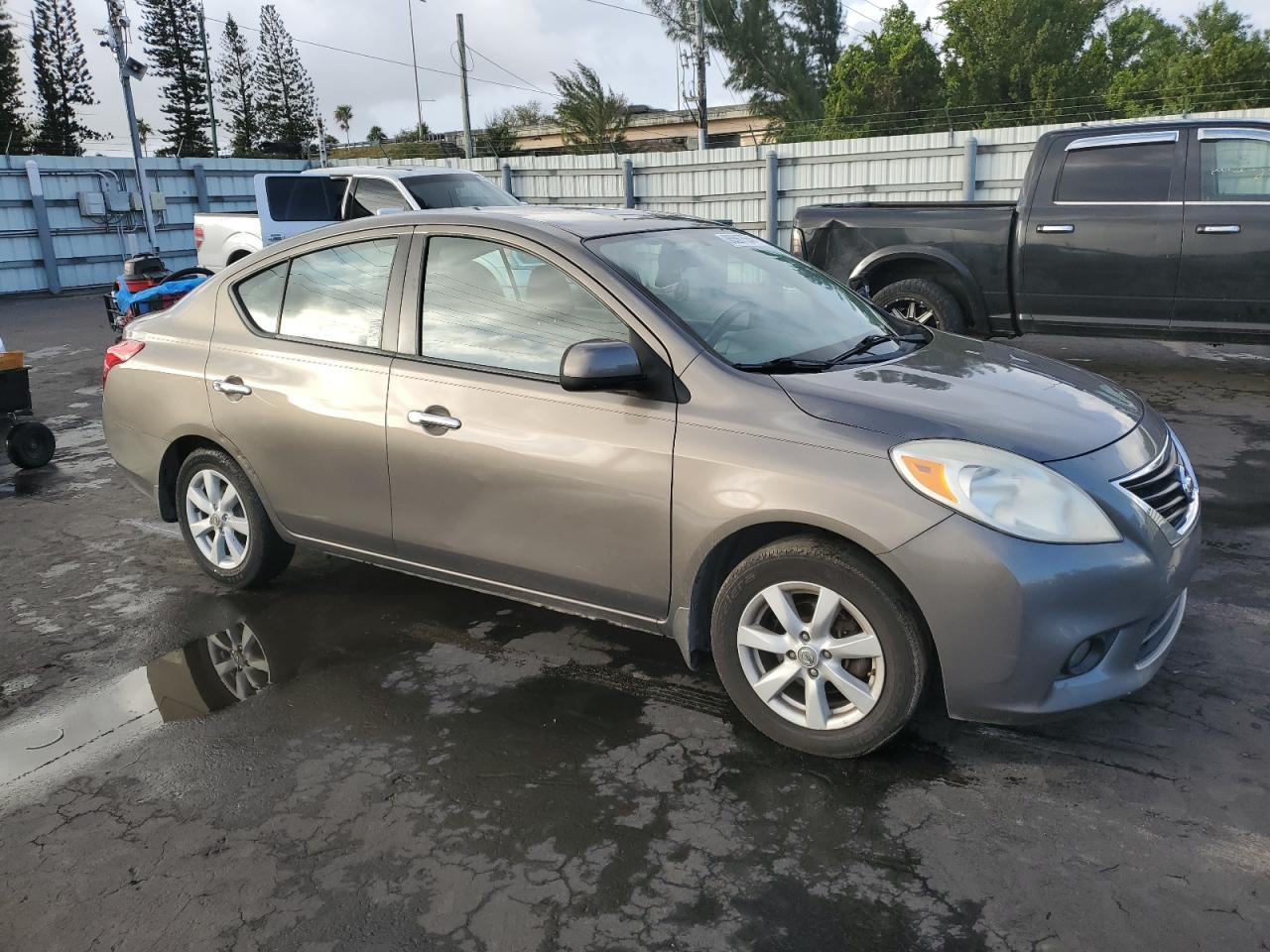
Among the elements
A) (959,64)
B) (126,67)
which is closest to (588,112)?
(959,64)

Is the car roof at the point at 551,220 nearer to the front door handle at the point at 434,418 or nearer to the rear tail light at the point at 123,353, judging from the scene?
the front door handle at the point at 434,418

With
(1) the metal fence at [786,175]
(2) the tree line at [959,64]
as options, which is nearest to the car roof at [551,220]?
→ (1) the metal fence at [786,175]

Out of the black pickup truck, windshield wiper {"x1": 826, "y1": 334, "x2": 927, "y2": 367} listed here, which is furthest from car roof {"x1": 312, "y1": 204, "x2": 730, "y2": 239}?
the black pickup truck

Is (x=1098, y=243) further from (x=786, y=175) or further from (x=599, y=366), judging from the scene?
(x=786, y=175)

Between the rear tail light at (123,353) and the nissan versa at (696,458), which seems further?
the rear tail light at (123,353)

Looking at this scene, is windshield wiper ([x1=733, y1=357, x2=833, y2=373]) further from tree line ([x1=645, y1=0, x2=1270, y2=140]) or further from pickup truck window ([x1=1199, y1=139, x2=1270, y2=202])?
tree line ([x1=645, y1=0, x2=1270, y2=140])

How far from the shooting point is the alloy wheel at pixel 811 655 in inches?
124

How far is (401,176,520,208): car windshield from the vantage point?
1263 cm

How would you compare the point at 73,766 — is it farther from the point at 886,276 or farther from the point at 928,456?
the point at 886,276

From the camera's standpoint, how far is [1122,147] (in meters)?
8.14

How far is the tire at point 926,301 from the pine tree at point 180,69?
64161 millimetres

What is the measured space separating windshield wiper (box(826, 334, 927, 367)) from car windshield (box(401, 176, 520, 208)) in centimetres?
902

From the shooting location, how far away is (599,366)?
335cm

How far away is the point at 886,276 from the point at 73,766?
7249 mm
